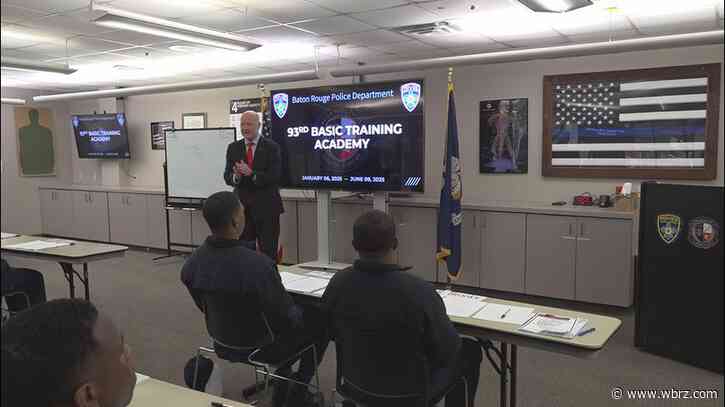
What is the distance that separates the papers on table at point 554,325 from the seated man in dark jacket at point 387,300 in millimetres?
323

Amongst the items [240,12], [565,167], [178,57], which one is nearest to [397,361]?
[240,12]

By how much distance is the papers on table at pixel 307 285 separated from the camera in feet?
8.29

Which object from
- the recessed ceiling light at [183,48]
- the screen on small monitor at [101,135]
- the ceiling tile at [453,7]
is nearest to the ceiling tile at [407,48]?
the ceiling tile at [453,7]

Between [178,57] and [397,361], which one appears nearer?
[397,361]

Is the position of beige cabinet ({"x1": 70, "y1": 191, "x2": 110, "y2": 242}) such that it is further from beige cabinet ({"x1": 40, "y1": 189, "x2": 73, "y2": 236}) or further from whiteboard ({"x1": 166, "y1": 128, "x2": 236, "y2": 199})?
whiteboard ({"x1": 166, "y1": 128, "x2": 236, "y2": 199})

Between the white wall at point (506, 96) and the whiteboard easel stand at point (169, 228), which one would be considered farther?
the whiteboard easel stand at point (169, 228)

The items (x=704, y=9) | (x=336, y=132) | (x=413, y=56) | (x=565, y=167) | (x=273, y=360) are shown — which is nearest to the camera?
(x=273, y=360)

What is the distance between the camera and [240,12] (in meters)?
4.09

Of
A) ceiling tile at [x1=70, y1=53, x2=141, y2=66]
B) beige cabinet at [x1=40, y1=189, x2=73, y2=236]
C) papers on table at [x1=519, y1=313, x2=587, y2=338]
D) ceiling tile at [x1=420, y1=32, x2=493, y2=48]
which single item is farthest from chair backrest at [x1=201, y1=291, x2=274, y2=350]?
beige cabinet at [x1=40, y1=189, x2=73, y2=236]

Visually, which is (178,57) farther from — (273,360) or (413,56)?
(273,360)

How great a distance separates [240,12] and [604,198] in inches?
136

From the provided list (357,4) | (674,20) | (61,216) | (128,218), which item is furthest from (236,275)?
(61,216)

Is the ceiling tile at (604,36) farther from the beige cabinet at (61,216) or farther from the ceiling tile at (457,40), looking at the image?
the beige cabinet at (61,216)

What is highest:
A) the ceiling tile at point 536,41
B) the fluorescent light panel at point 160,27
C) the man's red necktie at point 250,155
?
the ceiling tile at point 536,41
